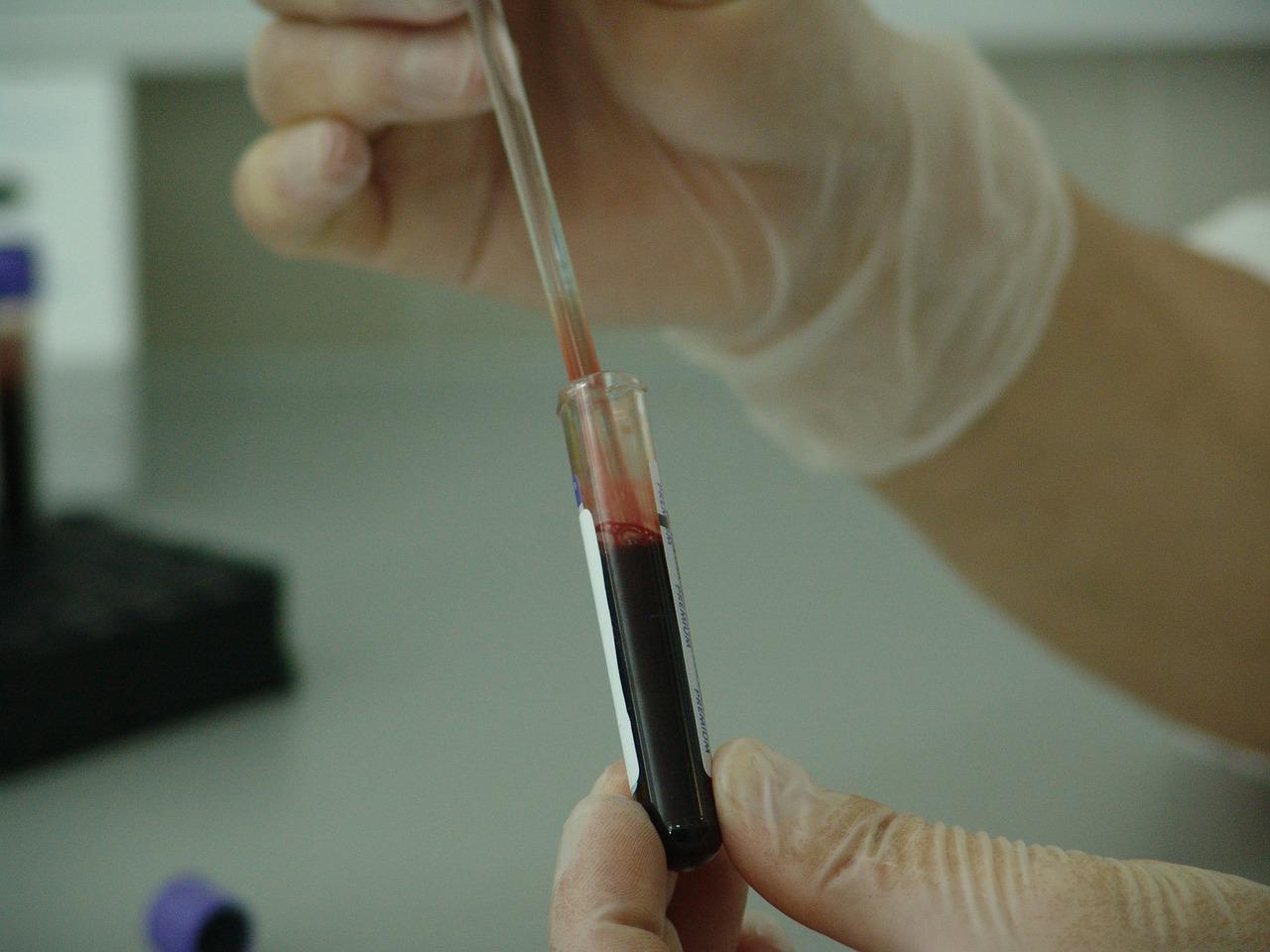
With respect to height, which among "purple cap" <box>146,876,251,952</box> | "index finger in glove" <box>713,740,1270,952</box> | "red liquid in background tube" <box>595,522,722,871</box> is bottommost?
"purple cap" <box>146,876,251,952</box>

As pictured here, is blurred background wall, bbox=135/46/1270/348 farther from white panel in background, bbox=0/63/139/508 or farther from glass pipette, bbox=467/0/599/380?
glass pipette, bbox=467/0/599/380

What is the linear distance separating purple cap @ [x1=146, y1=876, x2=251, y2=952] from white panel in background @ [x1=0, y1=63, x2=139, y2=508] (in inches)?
39.8

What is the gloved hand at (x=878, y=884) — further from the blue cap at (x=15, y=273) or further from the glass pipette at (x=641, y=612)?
the blue cap at (x=15, y=273)

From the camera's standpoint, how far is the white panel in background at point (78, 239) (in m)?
1.59

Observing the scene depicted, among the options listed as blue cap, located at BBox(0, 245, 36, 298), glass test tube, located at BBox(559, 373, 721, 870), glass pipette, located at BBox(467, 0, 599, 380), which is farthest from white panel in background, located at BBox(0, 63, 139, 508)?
glass test tube, located at BBox(559, 373, 721, 870)

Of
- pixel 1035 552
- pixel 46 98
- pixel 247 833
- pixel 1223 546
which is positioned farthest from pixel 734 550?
pixel 46 98

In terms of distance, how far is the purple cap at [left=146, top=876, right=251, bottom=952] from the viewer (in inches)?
25.5

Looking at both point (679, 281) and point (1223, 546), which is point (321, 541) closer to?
point (679, 281)

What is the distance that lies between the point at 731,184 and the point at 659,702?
1.37 feet

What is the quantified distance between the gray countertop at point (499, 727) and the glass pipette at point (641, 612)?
0.68ft

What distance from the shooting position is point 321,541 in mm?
1322

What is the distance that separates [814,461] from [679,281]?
225mm

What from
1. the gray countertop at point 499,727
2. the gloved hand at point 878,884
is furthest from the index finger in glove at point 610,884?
the gray countertop at point 499,727

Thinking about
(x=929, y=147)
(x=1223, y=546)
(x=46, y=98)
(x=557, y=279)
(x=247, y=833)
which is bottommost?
(x=247, y=833)
